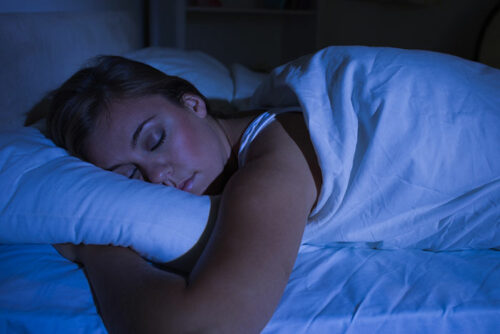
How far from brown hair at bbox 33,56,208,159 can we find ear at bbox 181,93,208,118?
1 centimetres

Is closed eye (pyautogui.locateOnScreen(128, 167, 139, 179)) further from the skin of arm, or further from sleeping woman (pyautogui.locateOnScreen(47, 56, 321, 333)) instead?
the skin of arm

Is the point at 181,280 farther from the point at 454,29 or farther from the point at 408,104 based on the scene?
the point at 454,29

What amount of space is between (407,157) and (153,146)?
1.55ft

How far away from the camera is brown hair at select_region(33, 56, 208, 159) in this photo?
82 centimetres

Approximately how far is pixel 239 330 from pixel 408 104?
0.49 m

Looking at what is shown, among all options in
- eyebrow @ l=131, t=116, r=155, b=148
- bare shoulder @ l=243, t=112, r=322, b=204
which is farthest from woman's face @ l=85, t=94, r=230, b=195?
bare shoulder @ l=243, t=112, r=322, b=204

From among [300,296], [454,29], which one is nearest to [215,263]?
[300,296]

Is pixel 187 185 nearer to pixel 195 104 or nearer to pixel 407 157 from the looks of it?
pixel 195 104

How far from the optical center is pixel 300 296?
600 mm

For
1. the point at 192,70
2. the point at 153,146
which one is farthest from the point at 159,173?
the point at 192,70

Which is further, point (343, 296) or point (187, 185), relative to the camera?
point (187, 185)

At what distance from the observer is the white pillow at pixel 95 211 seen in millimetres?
604

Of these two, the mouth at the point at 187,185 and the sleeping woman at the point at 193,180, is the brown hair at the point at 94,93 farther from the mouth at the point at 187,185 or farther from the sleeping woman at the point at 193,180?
the mouth at the point at 187,185

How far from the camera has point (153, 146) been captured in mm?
773
